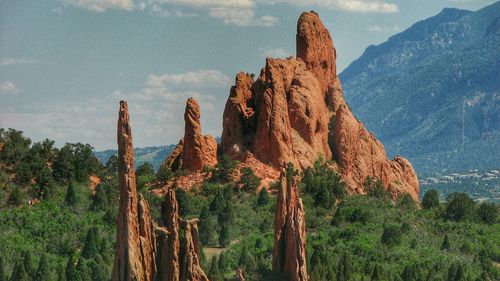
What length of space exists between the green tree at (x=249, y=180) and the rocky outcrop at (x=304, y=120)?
8.07 feet

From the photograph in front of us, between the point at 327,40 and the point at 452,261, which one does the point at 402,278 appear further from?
the point at 327,40

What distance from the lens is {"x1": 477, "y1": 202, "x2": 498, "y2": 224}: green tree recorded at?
5094 inches

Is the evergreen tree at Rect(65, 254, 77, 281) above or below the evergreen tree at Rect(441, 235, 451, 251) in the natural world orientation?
above

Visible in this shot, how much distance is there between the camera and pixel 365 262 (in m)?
105

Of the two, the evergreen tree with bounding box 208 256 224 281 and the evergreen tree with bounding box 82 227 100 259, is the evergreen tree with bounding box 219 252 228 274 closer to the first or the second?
the evergreen tree with bounding box 208 256 224 281

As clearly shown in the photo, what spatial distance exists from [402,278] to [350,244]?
9.23 m

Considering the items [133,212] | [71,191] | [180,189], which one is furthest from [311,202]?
[133,212]

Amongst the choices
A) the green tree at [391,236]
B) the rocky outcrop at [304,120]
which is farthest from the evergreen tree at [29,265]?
the green tree at [391,236]

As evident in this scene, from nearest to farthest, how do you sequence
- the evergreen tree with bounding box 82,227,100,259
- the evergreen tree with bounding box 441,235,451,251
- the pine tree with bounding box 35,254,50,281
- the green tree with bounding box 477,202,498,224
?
the pine tree with bounding box 35,254,50,281
the evergreen tree with bounding box 82,227,100,259
the evergreen tree with bounding box 441,235,451,251
the green tree with bounding box 477,202,498,224

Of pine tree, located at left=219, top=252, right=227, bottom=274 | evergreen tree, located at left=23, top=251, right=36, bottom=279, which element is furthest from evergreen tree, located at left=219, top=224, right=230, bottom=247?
evergreen tree, located at left=23, top=251, right=36, bottom=279

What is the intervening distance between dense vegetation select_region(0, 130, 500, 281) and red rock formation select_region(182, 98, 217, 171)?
190cm

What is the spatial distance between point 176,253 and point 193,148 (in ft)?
168

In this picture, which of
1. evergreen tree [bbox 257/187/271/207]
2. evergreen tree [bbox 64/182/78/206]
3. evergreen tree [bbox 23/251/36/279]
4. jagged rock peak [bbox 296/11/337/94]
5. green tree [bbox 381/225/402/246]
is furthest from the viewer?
jagged rock peak [bbox 296/11/337/94]

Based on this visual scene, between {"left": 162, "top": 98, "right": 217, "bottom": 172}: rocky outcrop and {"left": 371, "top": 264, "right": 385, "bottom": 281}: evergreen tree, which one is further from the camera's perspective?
{"left": 162, "top": 98, "right": 217, "bottom": 172}: rocky outcrop
